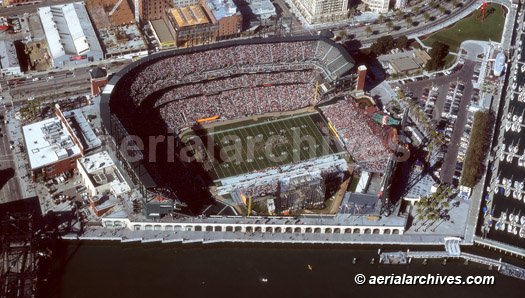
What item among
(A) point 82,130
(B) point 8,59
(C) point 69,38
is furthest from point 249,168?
(B) point 8,59

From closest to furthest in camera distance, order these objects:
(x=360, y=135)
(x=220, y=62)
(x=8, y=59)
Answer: (x=360, y=135), (x=220, y=62), (x=8, y=59)

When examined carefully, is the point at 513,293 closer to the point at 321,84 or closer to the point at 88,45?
the point at 321,84

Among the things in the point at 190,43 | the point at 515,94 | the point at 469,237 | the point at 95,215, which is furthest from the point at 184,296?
the point at 515,94

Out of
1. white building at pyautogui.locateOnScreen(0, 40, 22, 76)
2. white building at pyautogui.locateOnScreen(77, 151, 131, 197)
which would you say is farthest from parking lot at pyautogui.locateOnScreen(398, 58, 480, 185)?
white building at pyautogui.locateOnScreen(0, 40, 22, 76)

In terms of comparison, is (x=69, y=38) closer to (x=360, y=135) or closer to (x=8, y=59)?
(x=8, y=59)

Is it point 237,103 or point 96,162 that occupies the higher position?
point 237,103

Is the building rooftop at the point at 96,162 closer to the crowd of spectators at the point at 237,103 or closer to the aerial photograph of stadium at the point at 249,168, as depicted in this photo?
the aerial photograph of stadium at the point at 249,168
